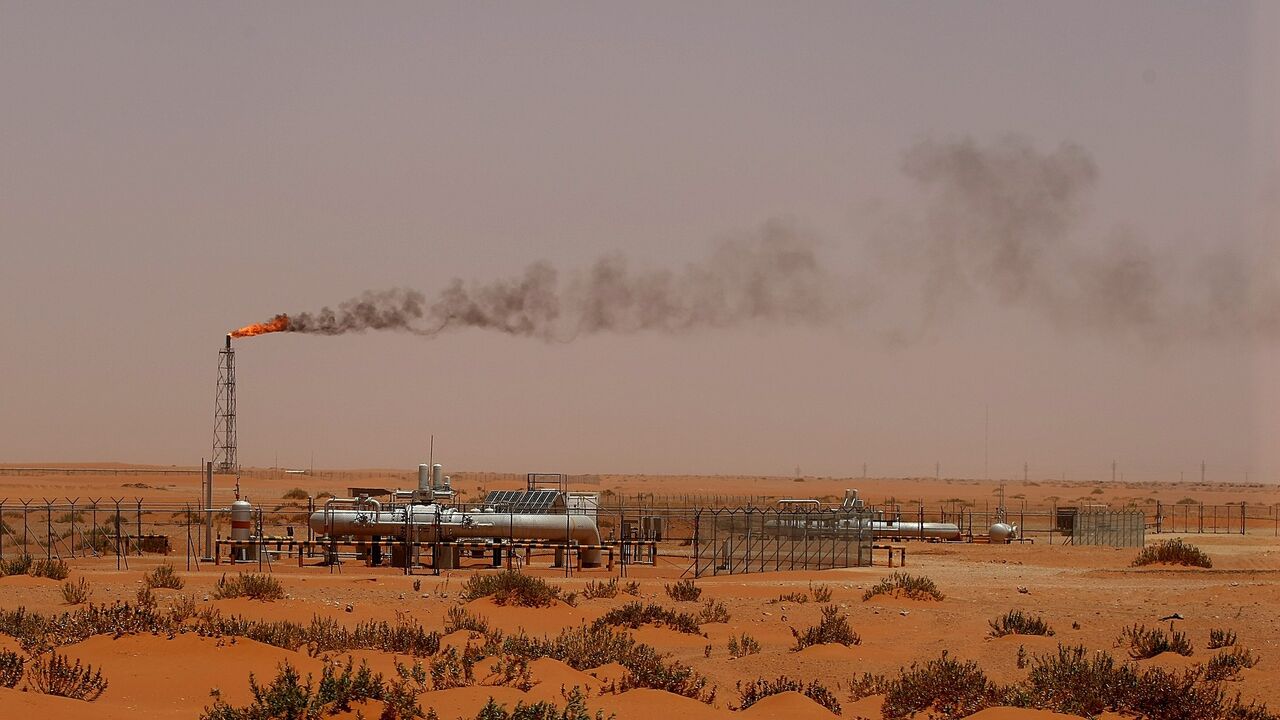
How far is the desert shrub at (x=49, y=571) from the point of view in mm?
33938

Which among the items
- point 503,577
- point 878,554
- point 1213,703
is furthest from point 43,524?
point 1213,703

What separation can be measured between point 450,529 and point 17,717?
29397mm

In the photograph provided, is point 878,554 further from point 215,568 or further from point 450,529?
point 215,568

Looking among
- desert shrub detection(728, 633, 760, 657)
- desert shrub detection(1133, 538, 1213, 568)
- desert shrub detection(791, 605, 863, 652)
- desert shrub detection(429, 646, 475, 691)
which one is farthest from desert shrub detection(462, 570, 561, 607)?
desert shrub detection(1133, 538, 1213, 568)

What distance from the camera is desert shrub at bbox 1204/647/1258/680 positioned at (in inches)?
754

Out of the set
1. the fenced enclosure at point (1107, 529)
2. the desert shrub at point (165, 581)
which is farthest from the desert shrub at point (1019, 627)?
the fenced enclosure at point (1107, 529)

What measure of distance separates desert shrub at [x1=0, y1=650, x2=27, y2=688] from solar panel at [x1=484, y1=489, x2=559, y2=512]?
2758 cm

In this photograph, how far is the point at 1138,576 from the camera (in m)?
41.8

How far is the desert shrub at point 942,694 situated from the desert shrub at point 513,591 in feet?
36.3

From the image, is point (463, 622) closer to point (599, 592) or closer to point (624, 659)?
point (624, 659)

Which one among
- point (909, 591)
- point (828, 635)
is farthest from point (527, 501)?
point (828, 635)

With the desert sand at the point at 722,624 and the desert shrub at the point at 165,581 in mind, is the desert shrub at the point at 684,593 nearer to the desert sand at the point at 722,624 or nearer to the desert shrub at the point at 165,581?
the desert sand at the point at 722,624

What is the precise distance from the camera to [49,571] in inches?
1345

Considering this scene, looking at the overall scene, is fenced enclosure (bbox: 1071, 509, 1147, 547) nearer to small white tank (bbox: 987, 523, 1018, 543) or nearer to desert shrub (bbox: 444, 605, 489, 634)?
small white tank (bbox: 987, 523, 1018, 543)
